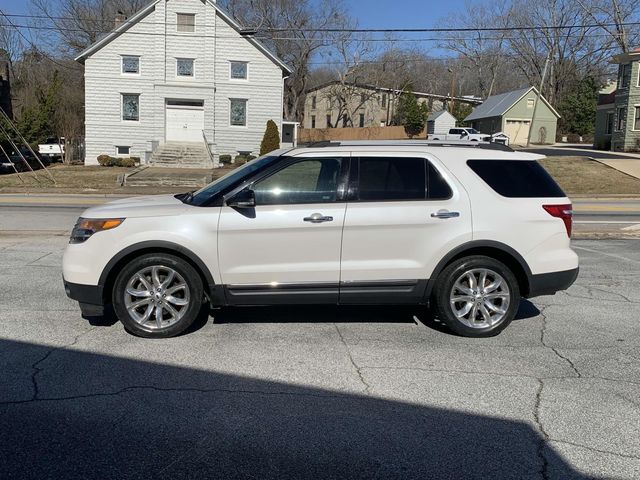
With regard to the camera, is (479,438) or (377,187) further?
(377,187)

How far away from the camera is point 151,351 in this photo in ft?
17.2

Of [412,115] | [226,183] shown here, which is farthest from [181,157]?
[412,115]

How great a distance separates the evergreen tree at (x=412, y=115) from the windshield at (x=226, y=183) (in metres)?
58.2

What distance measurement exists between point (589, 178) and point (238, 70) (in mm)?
20720

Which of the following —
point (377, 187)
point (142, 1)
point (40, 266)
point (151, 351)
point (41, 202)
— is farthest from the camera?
point (142, 1)

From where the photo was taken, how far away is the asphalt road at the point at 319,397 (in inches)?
136

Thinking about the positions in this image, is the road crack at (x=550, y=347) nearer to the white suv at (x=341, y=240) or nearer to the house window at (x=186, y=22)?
the white suv at (x=341, y=240)

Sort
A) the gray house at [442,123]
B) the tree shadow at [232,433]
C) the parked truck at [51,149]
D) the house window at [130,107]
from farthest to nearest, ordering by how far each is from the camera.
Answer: the gray house at [442,123]
the parked truck at [51,149]
the house window at [130,107]
the tree shadow at [232,433]

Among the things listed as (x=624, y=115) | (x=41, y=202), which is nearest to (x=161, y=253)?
(x=41, y=202)

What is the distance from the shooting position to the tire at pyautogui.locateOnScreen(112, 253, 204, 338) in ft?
17.9

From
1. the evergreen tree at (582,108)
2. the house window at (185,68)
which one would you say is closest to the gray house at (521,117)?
the evergreen tree at (582,108)

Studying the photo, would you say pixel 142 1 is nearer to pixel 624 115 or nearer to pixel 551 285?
pixel 624 115

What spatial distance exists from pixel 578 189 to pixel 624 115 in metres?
22.0

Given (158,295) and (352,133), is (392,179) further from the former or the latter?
(352,133)
